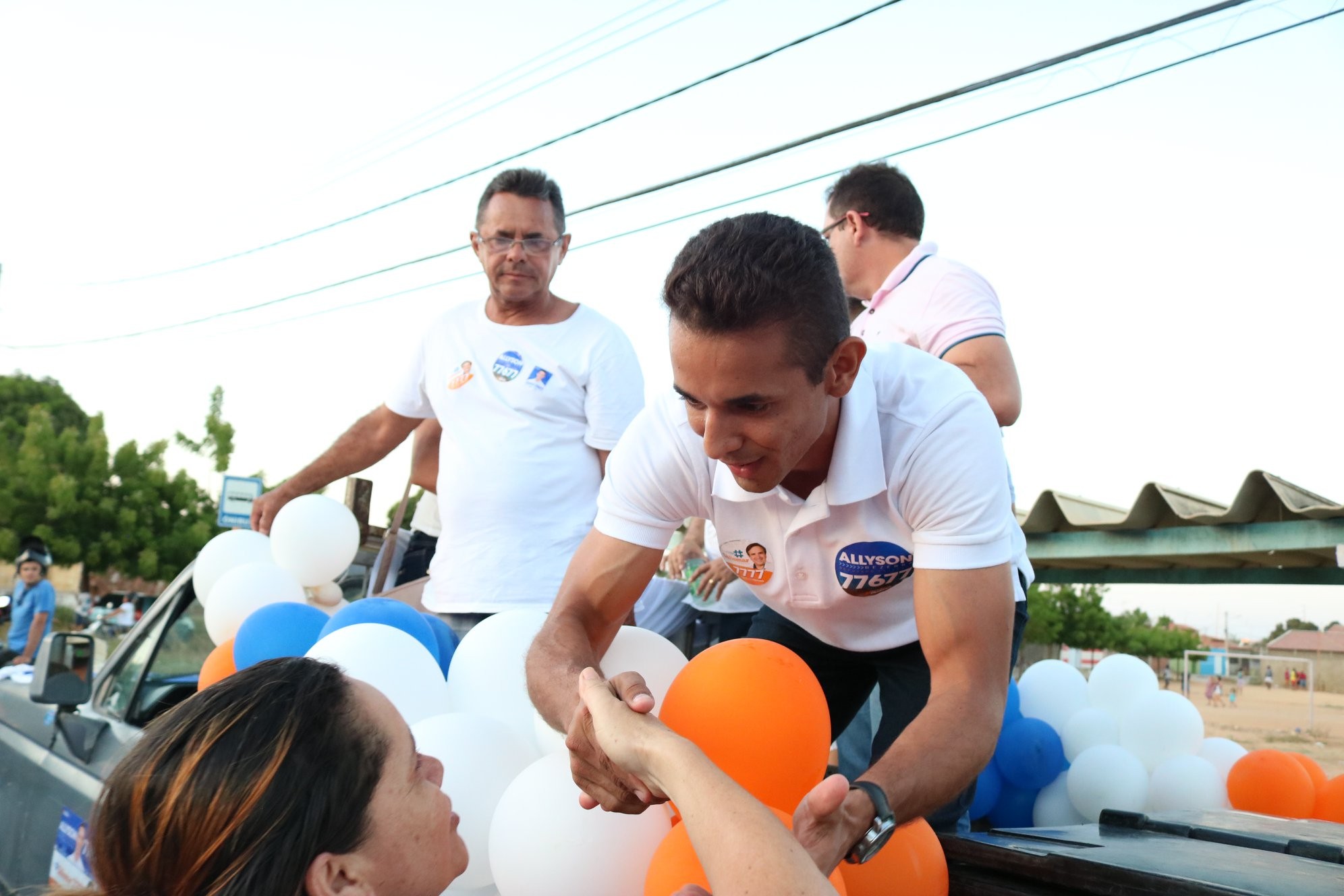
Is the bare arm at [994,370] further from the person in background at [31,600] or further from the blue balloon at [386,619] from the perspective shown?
the person in background at [31,600]

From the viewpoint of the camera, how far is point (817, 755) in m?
1.77

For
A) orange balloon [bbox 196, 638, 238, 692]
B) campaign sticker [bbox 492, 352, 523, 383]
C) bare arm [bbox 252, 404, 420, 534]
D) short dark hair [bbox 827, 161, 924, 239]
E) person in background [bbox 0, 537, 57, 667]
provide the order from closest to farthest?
orange balloon [bbox 196, 638, 238, 692] → short dark hair [bbox 827, 161, 924, 239] → campaign sticker [bbox 492, 352, 523, 383] → bare arm [bbox 252, 404, 420, 534] → person in background [bbox 0, 537, 57, 667]

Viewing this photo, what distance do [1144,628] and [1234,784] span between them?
3790 cm

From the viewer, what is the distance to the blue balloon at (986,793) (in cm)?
357

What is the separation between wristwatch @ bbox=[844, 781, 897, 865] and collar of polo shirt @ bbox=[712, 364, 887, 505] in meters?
0.61

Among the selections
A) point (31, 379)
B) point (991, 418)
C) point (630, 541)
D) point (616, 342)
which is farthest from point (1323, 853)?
point (31, 379)

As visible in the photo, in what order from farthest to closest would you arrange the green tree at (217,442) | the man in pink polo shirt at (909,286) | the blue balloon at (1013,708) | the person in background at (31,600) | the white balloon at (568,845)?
the green tree at (217,442)
the person in background at (31,600)
the blue balloon at (1013,708)
the man in pink polo shirt at (909,286)
the white balloon at (568,845)

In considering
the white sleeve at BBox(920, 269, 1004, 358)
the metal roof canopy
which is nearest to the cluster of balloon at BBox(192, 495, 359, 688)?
the white sleeve at BBox(920, 269, 1004, 358)

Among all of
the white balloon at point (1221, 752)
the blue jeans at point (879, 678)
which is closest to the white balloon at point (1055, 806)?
the white balloon at point (1221, 752)

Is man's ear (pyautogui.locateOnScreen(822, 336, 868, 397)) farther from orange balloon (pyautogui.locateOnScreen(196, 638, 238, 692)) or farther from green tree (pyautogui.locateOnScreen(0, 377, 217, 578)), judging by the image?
green tree (pyautogui.locateOnScreen(0, 377, 217, 578))

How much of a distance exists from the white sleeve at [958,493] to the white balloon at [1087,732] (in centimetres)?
222

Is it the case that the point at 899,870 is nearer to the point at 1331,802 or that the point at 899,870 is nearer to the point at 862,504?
the point at 862,504

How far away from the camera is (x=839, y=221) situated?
3516mm

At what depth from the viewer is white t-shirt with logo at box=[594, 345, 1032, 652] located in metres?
1.91
